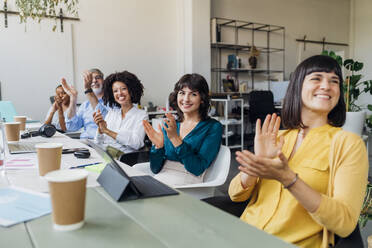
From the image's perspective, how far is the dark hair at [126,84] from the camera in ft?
8.34

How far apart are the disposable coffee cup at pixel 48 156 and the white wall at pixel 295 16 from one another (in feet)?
19.6

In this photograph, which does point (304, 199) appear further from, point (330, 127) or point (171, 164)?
point (171, 164)

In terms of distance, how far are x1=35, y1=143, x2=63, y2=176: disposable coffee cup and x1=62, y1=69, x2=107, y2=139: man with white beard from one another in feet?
5.67

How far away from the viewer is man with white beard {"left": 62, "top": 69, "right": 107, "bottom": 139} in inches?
114

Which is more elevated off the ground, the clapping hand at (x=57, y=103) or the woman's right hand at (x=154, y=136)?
the clapping hand at (x=57, y=103)

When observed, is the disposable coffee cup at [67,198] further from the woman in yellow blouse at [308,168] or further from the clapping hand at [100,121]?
the clapping hand at [100,121]

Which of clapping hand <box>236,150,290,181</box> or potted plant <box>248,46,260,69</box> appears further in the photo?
potted plant <box>248,46,260,69</box>

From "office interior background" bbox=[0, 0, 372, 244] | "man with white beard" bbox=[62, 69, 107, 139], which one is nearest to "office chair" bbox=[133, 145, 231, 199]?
"man with white beard" bbox=[62, 69, 107, 139]

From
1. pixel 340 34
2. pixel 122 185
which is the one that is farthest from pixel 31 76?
pixel 340 34

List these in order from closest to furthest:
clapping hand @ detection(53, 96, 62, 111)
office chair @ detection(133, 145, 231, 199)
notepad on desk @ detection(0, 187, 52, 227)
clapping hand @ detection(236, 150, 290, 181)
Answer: notepad on desk @ detection(0, 187, 52, 227)
clapping hand @ detection(236, 150, 290, 181)
office chair @ detection(133, 145, 231, 199)
clapping hand @ detection(53, 96, 62, 111)

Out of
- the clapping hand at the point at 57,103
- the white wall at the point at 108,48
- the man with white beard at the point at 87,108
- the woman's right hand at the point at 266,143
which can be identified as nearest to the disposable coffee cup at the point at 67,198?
the woman's right hand at the point at 266,143

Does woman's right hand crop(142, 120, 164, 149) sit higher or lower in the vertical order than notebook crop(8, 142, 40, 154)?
higher

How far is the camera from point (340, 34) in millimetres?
8484

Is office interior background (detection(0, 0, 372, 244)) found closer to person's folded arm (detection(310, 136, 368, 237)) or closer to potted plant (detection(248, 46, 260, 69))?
potted plant (detection(248, 46, 260, 69))
